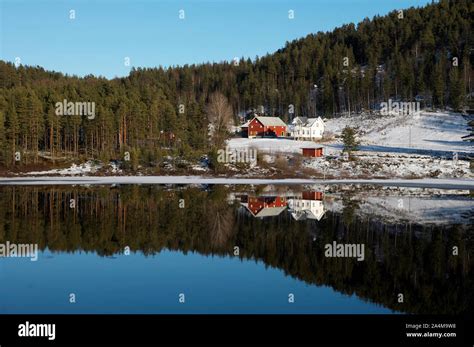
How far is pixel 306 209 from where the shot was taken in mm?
31391

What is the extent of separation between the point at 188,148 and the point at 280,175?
15.9m

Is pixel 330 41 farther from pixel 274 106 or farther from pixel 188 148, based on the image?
pixel 188 148

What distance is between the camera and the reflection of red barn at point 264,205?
97.8 ft

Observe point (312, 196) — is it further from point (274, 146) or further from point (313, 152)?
point (274, 146)

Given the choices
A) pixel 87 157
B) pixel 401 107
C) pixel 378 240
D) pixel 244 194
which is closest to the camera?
pixel 378 240

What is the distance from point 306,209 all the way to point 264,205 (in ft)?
11.5

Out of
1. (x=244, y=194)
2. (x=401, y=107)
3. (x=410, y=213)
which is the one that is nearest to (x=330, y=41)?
(x=401, y=107)

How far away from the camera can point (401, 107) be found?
11869 cm

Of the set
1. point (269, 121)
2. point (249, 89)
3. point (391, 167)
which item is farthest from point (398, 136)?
point (249, 89)

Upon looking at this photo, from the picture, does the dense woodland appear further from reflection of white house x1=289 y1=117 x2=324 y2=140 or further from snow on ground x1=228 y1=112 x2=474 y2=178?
reflection of white house x1=289 y1=117 x2=324 y2=140

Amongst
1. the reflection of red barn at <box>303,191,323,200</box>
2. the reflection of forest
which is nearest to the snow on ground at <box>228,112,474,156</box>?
the reflection of red barn at <box>303,191,323,200</box>

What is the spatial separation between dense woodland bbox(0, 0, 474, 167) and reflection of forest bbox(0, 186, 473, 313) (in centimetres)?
4093
